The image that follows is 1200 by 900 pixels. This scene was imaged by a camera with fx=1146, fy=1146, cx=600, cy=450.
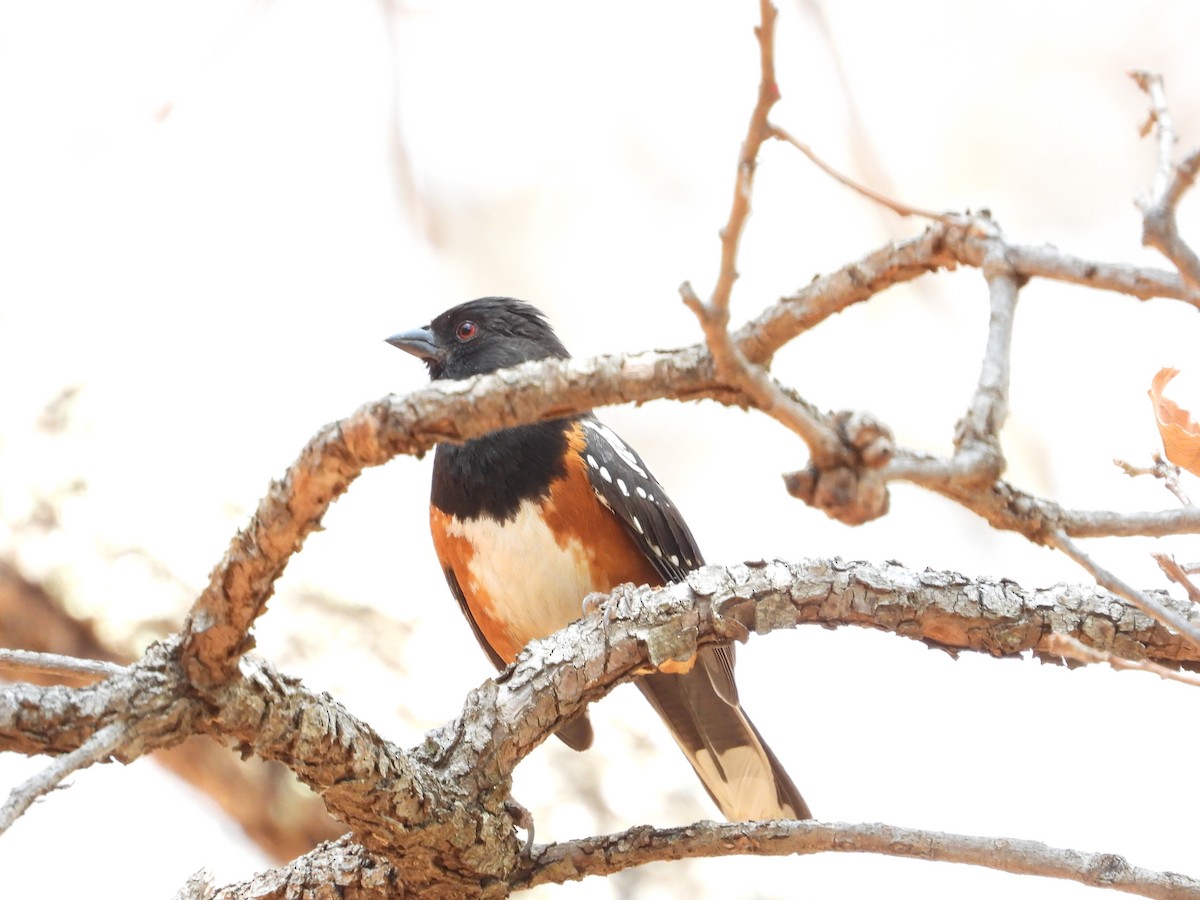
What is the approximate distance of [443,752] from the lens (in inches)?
67.9

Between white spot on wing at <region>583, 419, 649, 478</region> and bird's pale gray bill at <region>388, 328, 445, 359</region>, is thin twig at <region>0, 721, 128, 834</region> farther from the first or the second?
bird's pale gray bill at <region>388, 328, 445, 359</region>

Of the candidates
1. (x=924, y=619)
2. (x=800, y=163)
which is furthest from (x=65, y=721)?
(x=800, y=163)

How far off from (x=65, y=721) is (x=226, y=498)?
307cm

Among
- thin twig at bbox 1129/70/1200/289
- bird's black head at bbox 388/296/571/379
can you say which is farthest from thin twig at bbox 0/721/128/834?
bird's black head at bbox 388/296/571/379

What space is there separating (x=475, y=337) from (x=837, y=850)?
186cm

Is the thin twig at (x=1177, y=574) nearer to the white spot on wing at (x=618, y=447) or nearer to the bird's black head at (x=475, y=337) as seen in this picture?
the white spot on wing at (x=618, y=447)

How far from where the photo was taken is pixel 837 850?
1.68 m

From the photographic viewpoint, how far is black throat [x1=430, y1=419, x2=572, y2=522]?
2.72m

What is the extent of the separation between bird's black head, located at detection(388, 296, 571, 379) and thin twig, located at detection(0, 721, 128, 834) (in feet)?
6.34

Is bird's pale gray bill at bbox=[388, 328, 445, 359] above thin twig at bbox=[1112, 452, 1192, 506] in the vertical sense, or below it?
above

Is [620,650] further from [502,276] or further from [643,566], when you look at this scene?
[502,276]

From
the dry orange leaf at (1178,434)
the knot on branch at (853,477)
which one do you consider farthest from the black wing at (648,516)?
the knot on branch at (853,477)

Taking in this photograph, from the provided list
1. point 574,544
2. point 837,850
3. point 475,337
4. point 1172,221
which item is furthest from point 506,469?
point 1172,221

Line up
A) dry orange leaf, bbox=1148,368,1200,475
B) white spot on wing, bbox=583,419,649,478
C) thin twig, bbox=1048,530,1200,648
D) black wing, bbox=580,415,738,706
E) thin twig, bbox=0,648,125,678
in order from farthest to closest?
1. white spot on wing, bbox=583,419,649,478
2. black wing, bbox=580,415,738,706
3. dry orange leaf, bbox=1148,368,1200,475
4. thin twig, bbox=0,648,125,678
5. thin twig, bbox=1048,530,1200,648
